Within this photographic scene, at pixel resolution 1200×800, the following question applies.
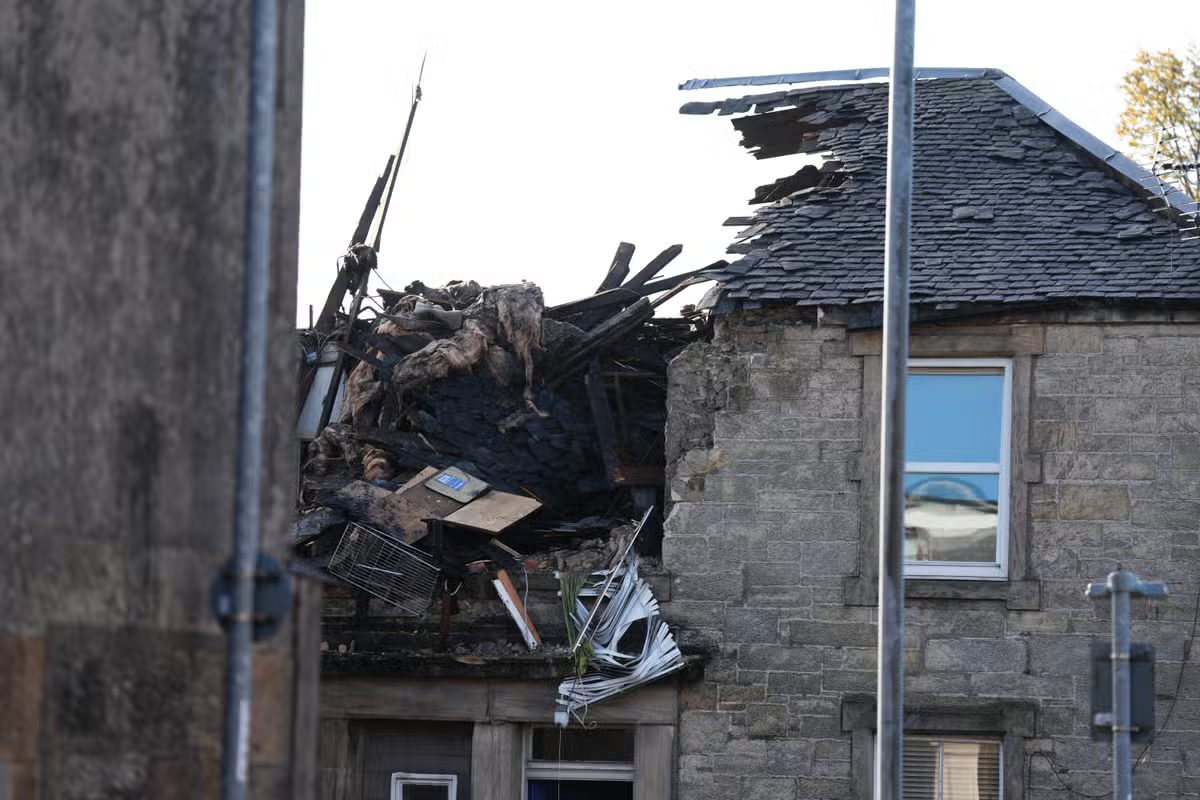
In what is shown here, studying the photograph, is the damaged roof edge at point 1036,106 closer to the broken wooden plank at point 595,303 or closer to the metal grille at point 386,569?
the broken wooden plank at point 595,303

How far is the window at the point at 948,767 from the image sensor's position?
1283 cm

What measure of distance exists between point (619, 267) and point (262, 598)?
400 inches

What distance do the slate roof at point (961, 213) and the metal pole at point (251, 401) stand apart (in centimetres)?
682

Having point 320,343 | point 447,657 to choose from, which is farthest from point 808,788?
point 320,343

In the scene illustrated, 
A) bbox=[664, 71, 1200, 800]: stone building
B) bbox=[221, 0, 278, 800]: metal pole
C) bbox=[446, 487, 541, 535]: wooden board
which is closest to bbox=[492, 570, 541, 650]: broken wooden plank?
bbox=[446, 487, 541, 535]: wooden board

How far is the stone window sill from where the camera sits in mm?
12695

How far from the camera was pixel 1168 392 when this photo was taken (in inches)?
504

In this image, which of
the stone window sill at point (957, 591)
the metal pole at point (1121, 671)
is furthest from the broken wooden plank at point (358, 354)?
the metal pole at point (1121, 671)

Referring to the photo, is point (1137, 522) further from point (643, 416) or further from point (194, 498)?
point (194, 498)

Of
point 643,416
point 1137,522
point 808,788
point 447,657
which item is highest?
point 643,416

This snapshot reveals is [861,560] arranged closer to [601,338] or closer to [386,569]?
[601,338]

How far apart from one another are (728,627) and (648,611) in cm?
58

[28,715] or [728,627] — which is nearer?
[28,715]

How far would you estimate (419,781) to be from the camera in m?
13.4
